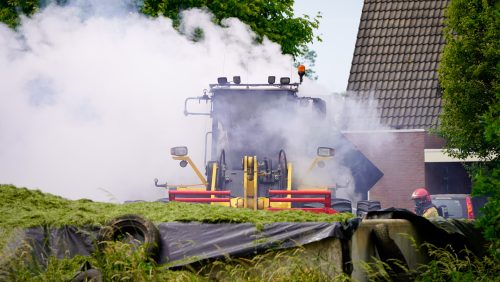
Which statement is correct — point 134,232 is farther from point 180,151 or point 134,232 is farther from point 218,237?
point 180,151

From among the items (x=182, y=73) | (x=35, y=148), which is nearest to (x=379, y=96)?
(x=182, y=73)

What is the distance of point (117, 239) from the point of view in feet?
38.3

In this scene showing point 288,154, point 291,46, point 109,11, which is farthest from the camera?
point 291,46

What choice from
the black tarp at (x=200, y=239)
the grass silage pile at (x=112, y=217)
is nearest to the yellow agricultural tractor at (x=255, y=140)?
the grass silage pile at (x=112, y=217)

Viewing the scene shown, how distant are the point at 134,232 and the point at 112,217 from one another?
1.29 ft

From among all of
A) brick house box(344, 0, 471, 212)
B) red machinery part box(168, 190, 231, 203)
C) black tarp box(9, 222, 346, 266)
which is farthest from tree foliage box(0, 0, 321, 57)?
black tarp box(9, 222, 346, 266)

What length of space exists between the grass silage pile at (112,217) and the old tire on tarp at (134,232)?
0.77 feet

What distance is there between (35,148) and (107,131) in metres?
1.57

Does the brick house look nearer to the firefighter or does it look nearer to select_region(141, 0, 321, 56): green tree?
select_region(141, 0, 321, 56): green tree

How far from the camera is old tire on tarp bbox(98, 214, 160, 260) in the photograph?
11.5 meters

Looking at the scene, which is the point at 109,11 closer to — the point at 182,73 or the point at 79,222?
the point at 182,73

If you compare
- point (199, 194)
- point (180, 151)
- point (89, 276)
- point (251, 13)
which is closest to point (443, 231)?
point (89, 276)

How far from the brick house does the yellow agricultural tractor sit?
15167 millimetres

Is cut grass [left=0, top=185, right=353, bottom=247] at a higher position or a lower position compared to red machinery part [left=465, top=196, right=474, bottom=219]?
lower
